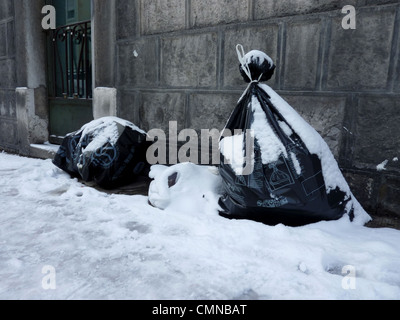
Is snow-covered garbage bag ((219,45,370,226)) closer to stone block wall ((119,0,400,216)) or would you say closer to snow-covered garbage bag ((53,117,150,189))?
stone block wall ((119,0,400,216))

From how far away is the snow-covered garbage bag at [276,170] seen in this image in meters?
1.68

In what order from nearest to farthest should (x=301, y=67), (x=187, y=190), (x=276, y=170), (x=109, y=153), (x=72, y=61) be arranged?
(x=276, y=170) < (x=187, y=190) < (x=301, y=67) < (x=109, y=153) < (x=72, y=61)

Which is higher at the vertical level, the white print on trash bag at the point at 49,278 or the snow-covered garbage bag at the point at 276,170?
the snow-covered garbage bag at the point at 276,170

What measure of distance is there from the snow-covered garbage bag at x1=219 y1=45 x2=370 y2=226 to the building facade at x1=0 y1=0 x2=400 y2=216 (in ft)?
1.27

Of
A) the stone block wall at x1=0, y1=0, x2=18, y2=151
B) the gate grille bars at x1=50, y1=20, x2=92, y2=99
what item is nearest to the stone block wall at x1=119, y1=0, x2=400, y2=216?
the gate grille bars at x1=50, y1=20, x2=92, y2=99

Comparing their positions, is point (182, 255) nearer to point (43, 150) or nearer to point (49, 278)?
point (49, 278)

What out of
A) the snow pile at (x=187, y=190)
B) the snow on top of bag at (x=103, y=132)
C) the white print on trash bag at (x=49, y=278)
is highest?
the snow on top of bag at (x=103, y=132)

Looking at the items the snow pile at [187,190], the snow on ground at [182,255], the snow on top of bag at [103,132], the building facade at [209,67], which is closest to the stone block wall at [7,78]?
the building facade at [209,67]

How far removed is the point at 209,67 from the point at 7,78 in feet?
10.9

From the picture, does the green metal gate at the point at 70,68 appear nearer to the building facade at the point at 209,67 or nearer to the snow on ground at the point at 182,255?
the building facade at the point at 209,67

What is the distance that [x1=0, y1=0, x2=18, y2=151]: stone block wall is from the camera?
424 cm

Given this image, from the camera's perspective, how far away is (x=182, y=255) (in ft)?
4.65

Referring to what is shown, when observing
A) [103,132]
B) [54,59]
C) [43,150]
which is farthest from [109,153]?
[54,59]

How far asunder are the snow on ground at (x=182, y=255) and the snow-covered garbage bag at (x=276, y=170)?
10 cm
